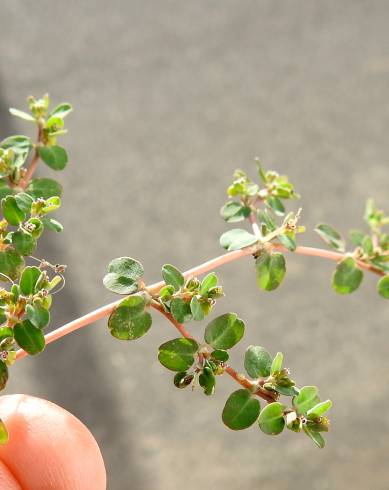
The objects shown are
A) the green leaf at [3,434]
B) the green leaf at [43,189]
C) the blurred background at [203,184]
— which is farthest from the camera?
the blurred background at [203,184]

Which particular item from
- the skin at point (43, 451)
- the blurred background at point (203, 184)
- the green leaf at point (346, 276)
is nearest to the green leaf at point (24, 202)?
the skin at point (43, 451)

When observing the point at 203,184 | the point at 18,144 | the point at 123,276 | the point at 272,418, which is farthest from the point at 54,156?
the point at 203,184

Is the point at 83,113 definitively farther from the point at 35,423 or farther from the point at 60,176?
the point at 35,423

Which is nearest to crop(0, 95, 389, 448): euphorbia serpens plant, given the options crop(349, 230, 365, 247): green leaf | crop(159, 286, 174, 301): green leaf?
crop(159, 286, 174, 301): green leaf

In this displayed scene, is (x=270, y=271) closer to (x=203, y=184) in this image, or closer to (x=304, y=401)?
(x=304, y=401)

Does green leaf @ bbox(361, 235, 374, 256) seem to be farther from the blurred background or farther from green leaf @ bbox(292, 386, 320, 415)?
the blurred background

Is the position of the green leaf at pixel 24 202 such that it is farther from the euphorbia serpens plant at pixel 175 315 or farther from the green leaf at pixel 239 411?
the green leaf at pixel 239 411

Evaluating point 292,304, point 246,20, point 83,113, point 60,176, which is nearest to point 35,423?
point 292,304
